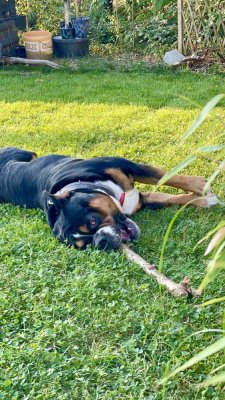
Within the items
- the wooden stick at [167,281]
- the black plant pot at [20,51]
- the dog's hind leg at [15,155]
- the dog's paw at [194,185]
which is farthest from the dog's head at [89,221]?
the black plant pot at [20,51]

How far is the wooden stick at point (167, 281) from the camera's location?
322 cm

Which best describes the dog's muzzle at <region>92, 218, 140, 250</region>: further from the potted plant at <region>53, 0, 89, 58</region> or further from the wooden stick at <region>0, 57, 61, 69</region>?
the potted plant at <region>53, 0, 89, 58</region>

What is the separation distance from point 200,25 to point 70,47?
2275 millimetres

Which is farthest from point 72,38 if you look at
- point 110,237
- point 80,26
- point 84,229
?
point 110,237

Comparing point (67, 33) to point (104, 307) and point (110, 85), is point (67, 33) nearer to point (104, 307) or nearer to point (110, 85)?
point (110, 85)

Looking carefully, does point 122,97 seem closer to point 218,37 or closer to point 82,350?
point 218,37

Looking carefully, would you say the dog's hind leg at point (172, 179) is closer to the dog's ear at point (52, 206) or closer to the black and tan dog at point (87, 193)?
the black and tan dog at point (87, 193)

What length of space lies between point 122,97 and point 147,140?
6.19 feet

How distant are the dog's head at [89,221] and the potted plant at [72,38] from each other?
6850mm

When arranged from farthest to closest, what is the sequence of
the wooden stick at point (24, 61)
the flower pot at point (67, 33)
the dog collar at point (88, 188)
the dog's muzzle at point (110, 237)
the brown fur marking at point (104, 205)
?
the flower pot at point (67, 33) < the wooden stick at point (24, 61) < the dog collar at point (88, 188) < the brown fur marking at point (104, 205) < the dog's muzzle at point (110, 237)

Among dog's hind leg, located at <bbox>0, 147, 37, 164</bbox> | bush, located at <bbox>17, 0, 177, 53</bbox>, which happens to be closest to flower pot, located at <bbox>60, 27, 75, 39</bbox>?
bush, located at <bbox>17, 0, 177, 53</bbox>

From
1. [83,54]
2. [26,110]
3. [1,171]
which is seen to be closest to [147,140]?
[1,171]

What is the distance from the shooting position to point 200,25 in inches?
368

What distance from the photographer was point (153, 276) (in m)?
3.50
